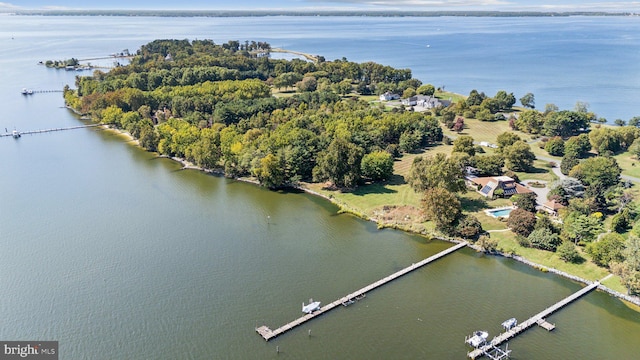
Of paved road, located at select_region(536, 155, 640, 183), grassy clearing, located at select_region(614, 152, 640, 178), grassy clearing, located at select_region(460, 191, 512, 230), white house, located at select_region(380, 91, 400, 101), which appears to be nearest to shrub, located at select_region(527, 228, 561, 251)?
grassy clearing, located at select_region(460, 191, 512, 230)

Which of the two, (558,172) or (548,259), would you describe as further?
(558,172)

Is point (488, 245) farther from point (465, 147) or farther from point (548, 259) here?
point (465, 147)

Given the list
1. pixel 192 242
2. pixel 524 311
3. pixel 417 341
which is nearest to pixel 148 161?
pixel 192 242

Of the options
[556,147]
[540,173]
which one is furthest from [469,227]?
[556,147]

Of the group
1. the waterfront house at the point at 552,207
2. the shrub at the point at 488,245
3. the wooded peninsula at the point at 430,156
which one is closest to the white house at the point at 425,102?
the wooded peninsula at the point at 430,156

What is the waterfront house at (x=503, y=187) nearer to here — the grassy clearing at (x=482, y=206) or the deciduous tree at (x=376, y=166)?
the grassy clearing at (x=482, y=206)

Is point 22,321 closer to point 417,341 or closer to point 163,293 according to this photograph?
point 163,293
